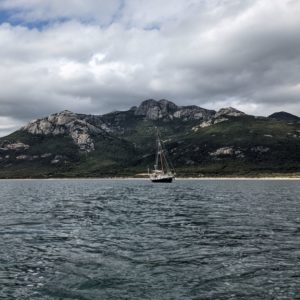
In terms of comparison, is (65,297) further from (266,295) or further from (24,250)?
(24,250)

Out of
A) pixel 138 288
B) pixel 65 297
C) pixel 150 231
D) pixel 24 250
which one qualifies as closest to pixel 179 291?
pixel 138 288

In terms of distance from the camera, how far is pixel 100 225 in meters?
53.8

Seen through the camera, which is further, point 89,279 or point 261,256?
point 261,256

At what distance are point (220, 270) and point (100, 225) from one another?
91.7 ft

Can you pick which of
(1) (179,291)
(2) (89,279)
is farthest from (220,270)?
(2) (89,279)

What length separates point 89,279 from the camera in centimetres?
2670

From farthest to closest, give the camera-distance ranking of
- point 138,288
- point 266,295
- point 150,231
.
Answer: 1. point 150,231
2. point 138,288
3. point 266,295

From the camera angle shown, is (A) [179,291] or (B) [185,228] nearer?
(A) [179,291]

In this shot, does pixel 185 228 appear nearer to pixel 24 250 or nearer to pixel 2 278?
pixel 24 250

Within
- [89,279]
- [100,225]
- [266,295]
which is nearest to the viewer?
[266,295]

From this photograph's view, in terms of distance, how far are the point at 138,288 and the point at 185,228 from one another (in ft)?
84.9

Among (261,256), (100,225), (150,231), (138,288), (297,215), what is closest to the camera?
(138,288)

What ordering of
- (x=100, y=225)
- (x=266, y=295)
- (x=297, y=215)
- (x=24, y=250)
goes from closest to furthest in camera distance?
1. (x=266, y=295)
2. (x=24, y=250)
3. (x=100, y=225)
4. (x=297, y=215)

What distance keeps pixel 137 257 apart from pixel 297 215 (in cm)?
3697
